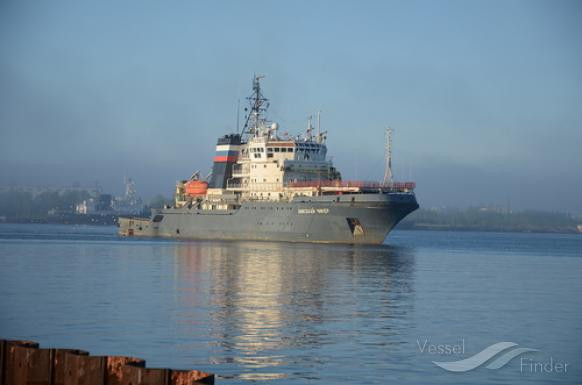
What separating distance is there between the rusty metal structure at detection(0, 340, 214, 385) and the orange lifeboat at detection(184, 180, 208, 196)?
64604 mm

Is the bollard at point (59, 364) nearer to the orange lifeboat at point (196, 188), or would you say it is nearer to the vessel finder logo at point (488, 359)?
the vessel finder logo at point (488, 359)

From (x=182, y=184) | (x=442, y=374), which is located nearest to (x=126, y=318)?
(x=442, y=374)

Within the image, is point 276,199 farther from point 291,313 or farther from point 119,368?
point 119,368

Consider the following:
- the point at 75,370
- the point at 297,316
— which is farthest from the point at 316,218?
the point at 75,370

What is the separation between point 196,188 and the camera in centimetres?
7700

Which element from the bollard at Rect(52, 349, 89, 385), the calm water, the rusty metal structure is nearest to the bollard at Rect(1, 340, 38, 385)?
the rusty metal structure

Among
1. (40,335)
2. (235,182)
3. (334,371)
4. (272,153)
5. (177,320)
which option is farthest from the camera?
(235,182)

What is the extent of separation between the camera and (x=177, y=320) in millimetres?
21859

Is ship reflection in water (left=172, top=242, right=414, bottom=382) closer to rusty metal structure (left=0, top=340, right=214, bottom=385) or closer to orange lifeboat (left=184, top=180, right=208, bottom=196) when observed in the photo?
rusty metal structure (left=0, top=340, right=214, bottom=385)

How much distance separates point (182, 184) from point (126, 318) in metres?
59.4

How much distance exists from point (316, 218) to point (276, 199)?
18.9 ft

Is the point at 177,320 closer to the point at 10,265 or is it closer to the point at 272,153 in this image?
the point at 10,265

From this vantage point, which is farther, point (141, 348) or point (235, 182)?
point (235, 182)

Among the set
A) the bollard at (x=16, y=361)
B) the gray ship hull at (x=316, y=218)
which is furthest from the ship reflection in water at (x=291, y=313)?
the gray ship hull at (x=316, y=218)
